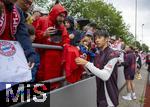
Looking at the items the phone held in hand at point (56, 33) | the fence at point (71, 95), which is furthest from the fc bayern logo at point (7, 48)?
the phone held in hand at point (56, 33)

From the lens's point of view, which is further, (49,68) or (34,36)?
(49,68)

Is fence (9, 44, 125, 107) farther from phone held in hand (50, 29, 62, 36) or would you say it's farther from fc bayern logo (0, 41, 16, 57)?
fc bayern logo (0, 41, 16, 57)

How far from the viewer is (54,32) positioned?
5.35 m

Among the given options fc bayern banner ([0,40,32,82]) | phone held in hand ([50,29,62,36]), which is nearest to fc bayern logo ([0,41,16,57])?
fc bayern banner ([0,40,32,82])

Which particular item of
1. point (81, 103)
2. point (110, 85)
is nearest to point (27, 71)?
point (110, 85)

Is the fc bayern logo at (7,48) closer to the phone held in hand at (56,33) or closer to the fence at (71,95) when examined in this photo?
the fence at (71,95)

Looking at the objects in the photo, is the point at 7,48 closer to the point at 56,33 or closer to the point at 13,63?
the point at 13,63

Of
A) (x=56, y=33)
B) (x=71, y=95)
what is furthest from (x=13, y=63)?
(x=71, y=95)

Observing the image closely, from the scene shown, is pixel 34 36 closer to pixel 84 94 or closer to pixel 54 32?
pixel 54 32

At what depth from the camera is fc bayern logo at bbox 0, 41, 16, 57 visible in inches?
139

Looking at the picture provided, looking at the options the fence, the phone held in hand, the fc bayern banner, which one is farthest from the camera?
the phone held in hand

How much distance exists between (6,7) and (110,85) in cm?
225

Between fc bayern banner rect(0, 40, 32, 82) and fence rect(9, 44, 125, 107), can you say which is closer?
fc bayern banner rect(0, 40, 32, 82)

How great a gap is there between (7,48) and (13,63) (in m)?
0.16
